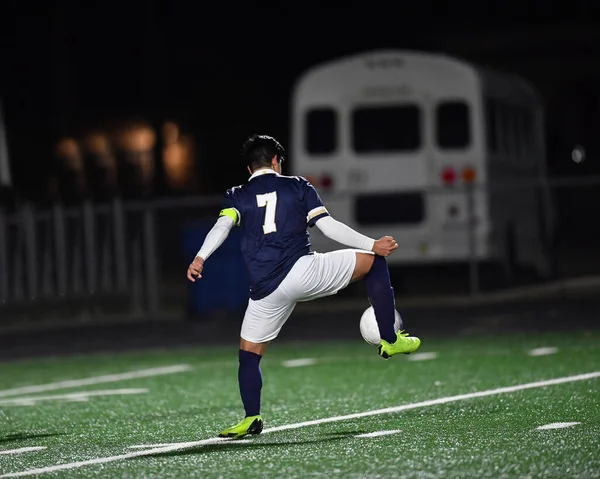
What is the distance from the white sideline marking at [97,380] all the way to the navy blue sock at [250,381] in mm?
4553

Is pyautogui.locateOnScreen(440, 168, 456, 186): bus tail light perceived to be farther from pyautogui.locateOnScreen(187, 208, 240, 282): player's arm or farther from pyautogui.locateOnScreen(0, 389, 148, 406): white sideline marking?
pyautogui.locateOnScreen(187, 208, 240, 282): player's arm

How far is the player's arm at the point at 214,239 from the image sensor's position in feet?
30.2

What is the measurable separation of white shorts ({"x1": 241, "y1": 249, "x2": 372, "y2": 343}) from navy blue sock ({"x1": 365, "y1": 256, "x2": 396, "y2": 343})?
15cm

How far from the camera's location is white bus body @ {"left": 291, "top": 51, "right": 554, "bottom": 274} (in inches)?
903

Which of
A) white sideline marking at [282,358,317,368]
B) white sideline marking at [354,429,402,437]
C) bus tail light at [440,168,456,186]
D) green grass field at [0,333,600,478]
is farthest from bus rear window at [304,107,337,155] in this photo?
white sideline marking at [354,429,402,437]

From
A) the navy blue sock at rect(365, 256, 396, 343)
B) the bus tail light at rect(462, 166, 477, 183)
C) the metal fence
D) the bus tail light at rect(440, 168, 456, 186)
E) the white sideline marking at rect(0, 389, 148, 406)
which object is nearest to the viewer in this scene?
the navy blue sock at rect(365, 256, 396, 343)

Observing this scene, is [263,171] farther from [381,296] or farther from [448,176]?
[448,176]

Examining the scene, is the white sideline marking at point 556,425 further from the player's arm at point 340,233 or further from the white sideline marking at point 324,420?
the white sideline marking at point 324,420

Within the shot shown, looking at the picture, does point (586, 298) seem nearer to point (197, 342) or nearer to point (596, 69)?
point (197, 342)

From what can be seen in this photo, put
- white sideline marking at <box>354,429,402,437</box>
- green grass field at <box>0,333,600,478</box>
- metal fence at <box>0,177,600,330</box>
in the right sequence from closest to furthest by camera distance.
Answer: green grass field at <box>0,333,600,478</box>
white sideline marking at <box>354,429,402,437</box>
metal fence at <box>0,177,600,330</box>

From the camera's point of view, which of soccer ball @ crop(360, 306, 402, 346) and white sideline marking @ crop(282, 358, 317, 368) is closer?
soccer ball @ crop(360, 306, 402, 346)

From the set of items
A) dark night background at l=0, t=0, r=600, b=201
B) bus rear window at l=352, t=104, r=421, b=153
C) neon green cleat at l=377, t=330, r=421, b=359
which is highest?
dark night background at l=0, t=0, r=600, b=201

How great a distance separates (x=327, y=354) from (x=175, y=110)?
3135 centimetres

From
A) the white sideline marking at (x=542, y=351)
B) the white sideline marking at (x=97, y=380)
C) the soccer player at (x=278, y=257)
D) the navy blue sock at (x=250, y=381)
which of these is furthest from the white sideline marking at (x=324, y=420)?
the white sideline marking at (x=97, y=380)
